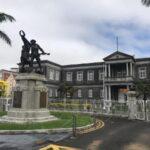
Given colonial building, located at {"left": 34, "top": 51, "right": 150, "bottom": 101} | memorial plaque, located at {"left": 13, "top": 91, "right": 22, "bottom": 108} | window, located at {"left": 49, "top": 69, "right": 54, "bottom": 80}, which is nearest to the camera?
memorial plaque, located at {"left": 13, "top": 91, "right": 22, "bottom": 108}

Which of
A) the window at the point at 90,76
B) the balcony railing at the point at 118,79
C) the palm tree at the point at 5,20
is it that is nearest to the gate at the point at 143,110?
the palm tree at the point at 5,20

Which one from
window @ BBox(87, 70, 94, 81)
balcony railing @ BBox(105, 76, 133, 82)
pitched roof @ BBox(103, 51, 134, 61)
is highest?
pitched roof @ BBox(103, 51, 134, 61)

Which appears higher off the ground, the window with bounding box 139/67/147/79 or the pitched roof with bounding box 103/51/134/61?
the pitched roof with bounding box 103/51/134/61

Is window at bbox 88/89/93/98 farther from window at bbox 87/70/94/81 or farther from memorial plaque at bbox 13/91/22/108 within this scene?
memorial plaque at bbox 13/91/22/108

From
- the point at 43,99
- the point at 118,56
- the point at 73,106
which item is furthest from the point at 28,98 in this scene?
the point at 118,56

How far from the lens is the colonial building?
5069cm

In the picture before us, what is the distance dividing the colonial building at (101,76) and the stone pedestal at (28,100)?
30.0m

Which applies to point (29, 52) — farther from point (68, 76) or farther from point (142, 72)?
point (68, 76)

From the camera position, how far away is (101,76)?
56750 millimetres

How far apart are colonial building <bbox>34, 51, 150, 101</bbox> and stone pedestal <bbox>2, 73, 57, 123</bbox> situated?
30011 mm

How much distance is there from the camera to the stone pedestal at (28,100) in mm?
17172

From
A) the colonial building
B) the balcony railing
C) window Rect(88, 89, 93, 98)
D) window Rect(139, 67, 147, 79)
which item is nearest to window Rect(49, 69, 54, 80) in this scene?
the colonial building

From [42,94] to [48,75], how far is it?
125 feet

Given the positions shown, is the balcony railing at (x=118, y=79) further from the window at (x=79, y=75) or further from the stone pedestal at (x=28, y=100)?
the stone pedestal at (x=28, y=100)
